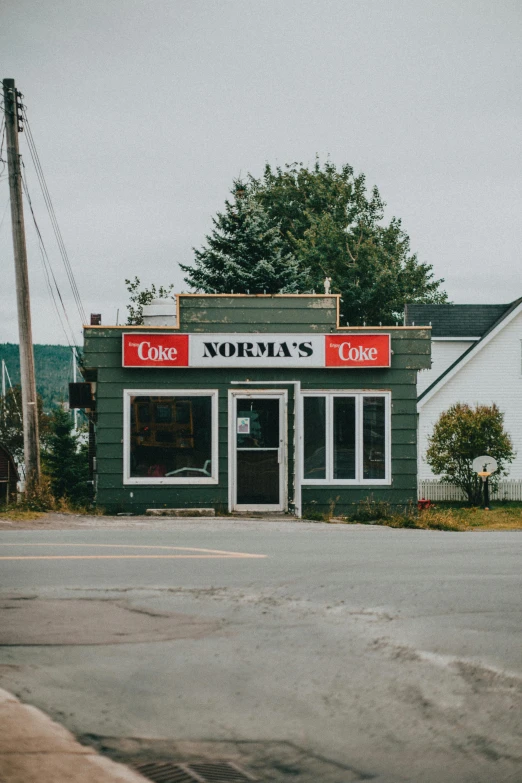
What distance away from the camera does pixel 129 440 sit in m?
19.1

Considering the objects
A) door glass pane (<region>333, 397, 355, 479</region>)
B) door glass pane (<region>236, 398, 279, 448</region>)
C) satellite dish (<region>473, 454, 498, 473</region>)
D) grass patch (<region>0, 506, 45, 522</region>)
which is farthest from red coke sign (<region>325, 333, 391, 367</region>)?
satellite dish (<region>473, 454, 498, 473</region>)

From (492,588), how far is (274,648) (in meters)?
3.11

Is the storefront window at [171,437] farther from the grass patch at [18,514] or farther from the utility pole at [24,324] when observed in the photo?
the utility pole at [24,324]

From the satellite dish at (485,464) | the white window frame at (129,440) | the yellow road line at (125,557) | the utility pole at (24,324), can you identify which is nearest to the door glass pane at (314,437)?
the white window frame at (129,440)

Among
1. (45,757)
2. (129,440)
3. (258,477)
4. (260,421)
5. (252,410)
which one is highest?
(252,410)

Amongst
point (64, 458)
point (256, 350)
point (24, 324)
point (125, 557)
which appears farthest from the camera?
point (64, 458)

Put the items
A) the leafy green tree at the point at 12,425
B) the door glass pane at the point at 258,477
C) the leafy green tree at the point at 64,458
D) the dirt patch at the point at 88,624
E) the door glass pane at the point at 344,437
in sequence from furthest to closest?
the leafy green tree at the point at 12,425 < the leafy green tree at the point at 64,458 < the door glass pane at the point at 344,437 < the door glass pane at the point at 258,477 < the dirt patch at the point at 88,624

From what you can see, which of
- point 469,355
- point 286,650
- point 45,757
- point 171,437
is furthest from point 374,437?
point 469,355

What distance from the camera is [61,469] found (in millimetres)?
52094

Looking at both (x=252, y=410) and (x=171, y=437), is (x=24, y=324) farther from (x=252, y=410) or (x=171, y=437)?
(x=252, y=410)

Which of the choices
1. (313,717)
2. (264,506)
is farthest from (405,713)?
(264,506)

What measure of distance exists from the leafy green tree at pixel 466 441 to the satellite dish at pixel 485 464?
2410 millimetres

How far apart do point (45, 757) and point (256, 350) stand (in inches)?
571

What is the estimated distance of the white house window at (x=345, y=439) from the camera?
19.4 metres
